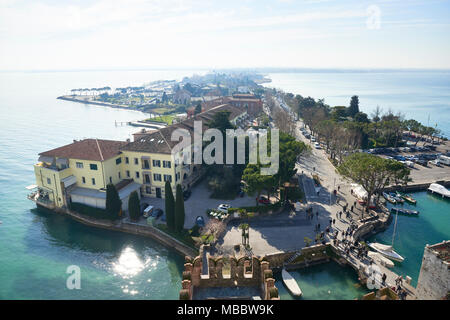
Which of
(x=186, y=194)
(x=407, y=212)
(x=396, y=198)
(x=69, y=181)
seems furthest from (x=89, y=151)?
(x=396, y=198)

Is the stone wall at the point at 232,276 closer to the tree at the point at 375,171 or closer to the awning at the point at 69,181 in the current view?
the tree at the point at 375,171

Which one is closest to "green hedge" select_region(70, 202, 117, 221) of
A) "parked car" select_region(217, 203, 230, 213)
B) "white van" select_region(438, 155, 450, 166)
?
"parked car" select_region(217, 203, 230, 213)

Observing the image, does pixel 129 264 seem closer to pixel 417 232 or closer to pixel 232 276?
pixel 232 276

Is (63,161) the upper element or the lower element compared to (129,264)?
upper

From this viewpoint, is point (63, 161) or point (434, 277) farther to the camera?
point (63, 161)

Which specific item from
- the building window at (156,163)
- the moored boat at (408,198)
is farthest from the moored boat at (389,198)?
the building window at (156,163)

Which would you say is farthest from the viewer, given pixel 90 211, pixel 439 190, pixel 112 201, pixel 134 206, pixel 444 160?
pixel 444 160

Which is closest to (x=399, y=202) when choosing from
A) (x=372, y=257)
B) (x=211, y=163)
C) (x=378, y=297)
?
(x=372, y=257)
